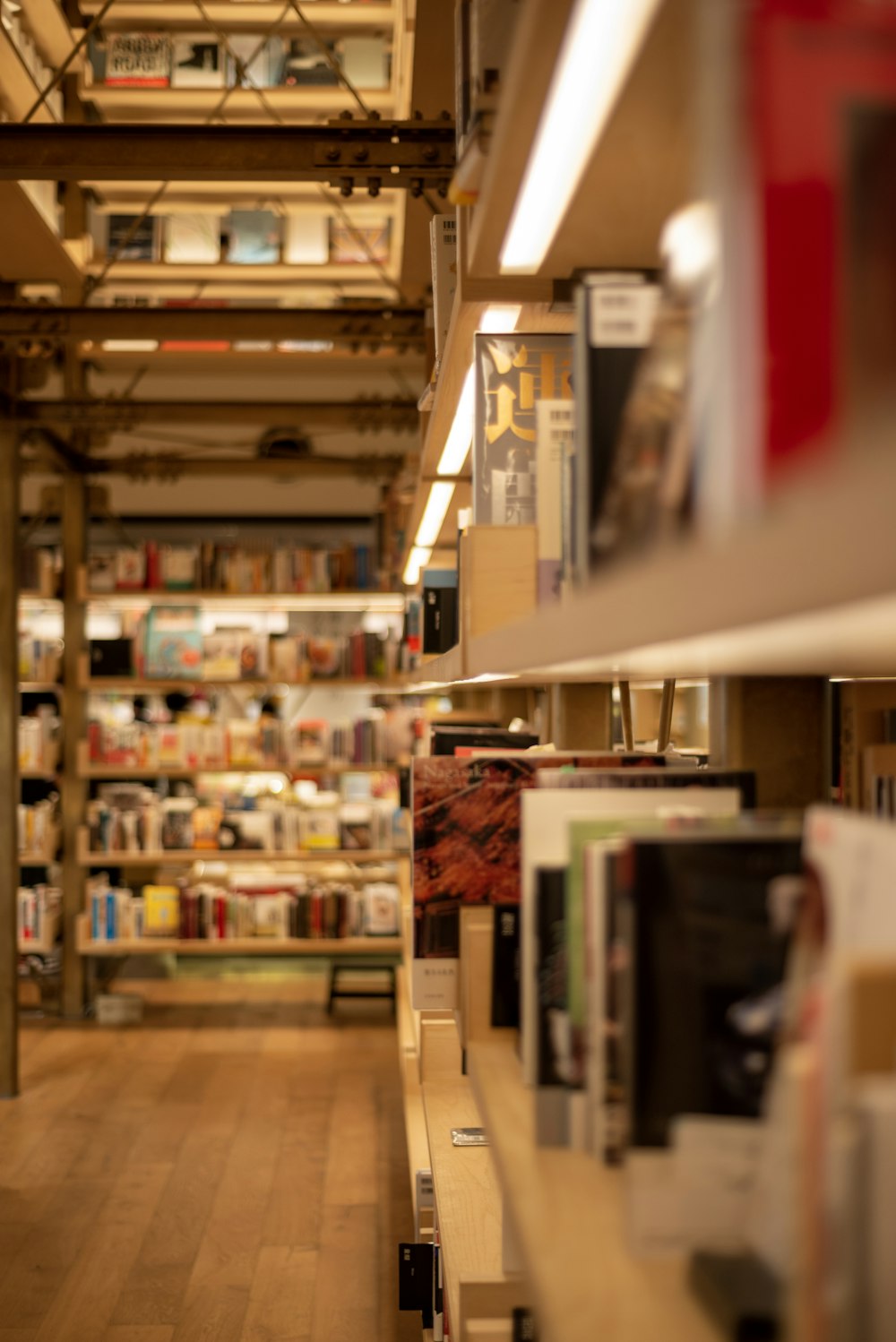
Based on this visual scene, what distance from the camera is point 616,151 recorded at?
3.78 ft

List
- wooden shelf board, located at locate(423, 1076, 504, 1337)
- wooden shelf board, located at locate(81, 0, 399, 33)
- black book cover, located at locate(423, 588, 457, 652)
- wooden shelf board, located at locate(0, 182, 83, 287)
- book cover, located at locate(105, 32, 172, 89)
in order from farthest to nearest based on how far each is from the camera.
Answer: book cover, located at locate(105, 32, 172, 89) → wooden shelf board, located at locate(81, 0, 399, 33) → wooden shelf board, located at locate(0, 182, 83, 287) → black book cover, located at locate(423, 588, 457, 652) → wooden shelf board, located at locate(423, 1076, 504, 1337)

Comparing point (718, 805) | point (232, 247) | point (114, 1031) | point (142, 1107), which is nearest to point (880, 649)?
point (718, 805)

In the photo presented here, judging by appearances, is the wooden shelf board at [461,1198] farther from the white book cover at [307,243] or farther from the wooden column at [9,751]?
the white book cover at [307,243]

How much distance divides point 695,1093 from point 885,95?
56 cm

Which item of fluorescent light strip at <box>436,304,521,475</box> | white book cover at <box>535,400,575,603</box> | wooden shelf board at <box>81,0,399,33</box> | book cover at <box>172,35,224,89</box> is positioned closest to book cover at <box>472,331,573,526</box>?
fluorescent light strip at <box>436,304,521,475</box>

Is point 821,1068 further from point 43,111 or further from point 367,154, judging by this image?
point 43,111

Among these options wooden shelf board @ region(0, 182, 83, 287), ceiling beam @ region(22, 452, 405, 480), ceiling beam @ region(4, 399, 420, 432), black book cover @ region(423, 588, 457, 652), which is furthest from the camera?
ceiling beam @ region(22, 452, 405, 480)

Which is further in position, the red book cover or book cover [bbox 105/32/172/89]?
book cover [bbox 105/32/172/89]

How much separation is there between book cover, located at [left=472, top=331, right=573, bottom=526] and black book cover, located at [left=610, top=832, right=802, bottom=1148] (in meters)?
0.99

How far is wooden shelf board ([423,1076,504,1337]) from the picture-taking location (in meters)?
1.75

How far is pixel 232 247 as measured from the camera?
205 inches

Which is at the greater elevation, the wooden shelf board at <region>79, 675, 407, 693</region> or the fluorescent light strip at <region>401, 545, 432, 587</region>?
the fluorescent light strip at <region>401, 545, 432, 587</region>

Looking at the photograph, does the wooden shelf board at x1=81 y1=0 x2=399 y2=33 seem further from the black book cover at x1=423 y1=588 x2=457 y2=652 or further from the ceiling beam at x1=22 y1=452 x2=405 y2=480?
the black book cover at x1=423 y1=588 x2=457 y2=652

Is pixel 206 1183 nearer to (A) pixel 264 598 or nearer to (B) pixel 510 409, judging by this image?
(B) pixel 510 409
